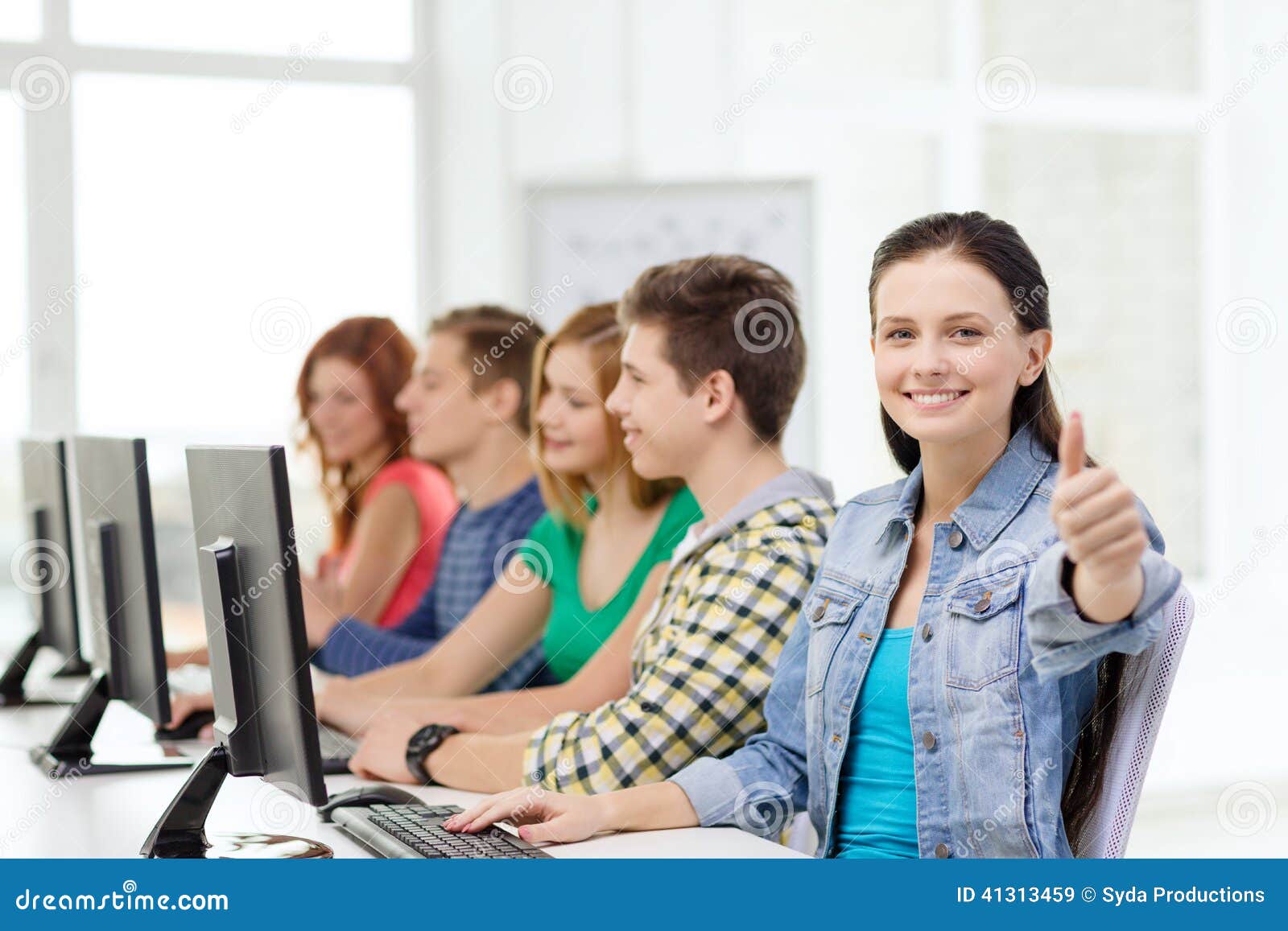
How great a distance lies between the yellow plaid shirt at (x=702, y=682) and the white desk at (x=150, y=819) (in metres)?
0.14

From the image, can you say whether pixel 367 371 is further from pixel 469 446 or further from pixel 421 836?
pixel 421 836

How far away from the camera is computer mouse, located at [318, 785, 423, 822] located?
5.80 feet

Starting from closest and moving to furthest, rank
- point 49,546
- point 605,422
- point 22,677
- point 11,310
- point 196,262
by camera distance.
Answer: point 605,422 < point 49,546 < point 22,677 < point 11,310 < point 196,262

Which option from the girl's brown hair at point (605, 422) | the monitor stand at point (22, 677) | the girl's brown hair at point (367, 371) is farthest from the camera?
the girl's brown hair at point (367, 371)

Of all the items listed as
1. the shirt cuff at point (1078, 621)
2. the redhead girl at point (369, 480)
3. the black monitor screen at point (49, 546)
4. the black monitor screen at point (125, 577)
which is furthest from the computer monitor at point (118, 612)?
the shirt cuff at point (1078, 621)

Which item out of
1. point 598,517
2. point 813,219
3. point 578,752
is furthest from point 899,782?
point 813,219

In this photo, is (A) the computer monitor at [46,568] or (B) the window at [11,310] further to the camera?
(B) the window at [11,310]

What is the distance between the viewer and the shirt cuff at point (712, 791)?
1664 mm

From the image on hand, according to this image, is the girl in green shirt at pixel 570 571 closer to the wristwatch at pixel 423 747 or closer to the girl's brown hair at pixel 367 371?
the wristwatch at pixel 423 747

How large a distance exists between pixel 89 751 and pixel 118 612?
288 millimetres

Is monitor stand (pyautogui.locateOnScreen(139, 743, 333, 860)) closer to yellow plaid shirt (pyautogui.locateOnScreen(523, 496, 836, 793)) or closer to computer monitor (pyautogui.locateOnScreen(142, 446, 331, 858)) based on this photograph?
computer monitor (pyautogui.locateOnScreen(142, 446, 331, 858))

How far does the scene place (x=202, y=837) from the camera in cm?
163

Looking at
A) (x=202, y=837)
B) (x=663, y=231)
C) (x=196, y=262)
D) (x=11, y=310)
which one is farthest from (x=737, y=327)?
(x=11, y=310)
